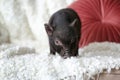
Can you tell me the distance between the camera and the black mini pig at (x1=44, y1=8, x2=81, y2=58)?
3.05 feet

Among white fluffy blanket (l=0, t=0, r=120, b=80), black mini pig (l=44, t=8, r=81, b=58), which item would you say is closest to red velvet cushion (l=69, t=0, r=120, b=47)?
white fluffy blanket (l=0, t=0, r=120, b=80)

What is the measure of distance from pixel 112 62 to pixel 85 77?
8 centimetres

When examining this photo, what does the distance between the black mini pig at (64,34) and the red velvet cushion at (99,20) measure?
0.36 m

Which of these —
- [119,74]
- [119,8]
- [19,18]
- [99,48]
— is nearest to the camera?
[119,74]

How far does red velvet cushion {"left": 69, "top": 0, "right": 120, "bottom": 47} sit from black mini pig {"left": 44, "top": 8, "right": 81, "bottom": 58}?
0.36 m

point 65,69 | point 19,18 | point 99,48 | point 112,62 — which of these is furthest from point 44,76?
point 19,18

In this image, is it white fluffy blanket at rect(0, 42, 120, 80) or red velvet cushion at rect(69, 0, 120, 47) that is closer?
white fluffy blanket at rect(0, 42, 120, 80)

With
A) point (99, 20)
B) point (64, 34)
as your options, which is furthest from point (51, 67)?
point (99, 20)

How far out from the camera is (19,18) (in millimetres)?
1661

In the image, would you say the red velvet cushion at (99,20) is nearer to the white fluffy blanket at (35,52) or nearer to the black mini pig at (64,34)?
the white fluffy blanket at (35,52)

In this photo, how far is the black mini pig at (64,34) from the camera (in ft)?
3.05

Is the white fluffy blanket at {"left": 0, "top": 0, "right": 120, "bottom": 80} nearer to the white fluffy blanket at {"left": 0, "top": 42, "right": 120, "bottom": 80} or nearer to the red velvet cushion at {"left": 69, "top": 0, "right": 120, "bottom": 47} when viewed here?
the white fluffy blanket at {"left": 0, "top": 42, "right": 120, "bottom": 80}

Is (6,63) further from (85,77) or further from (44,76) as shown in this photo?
(85,77)

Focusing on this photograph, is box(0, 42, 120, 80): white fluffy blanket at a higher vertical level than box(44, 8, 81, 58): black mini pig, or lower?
lower
